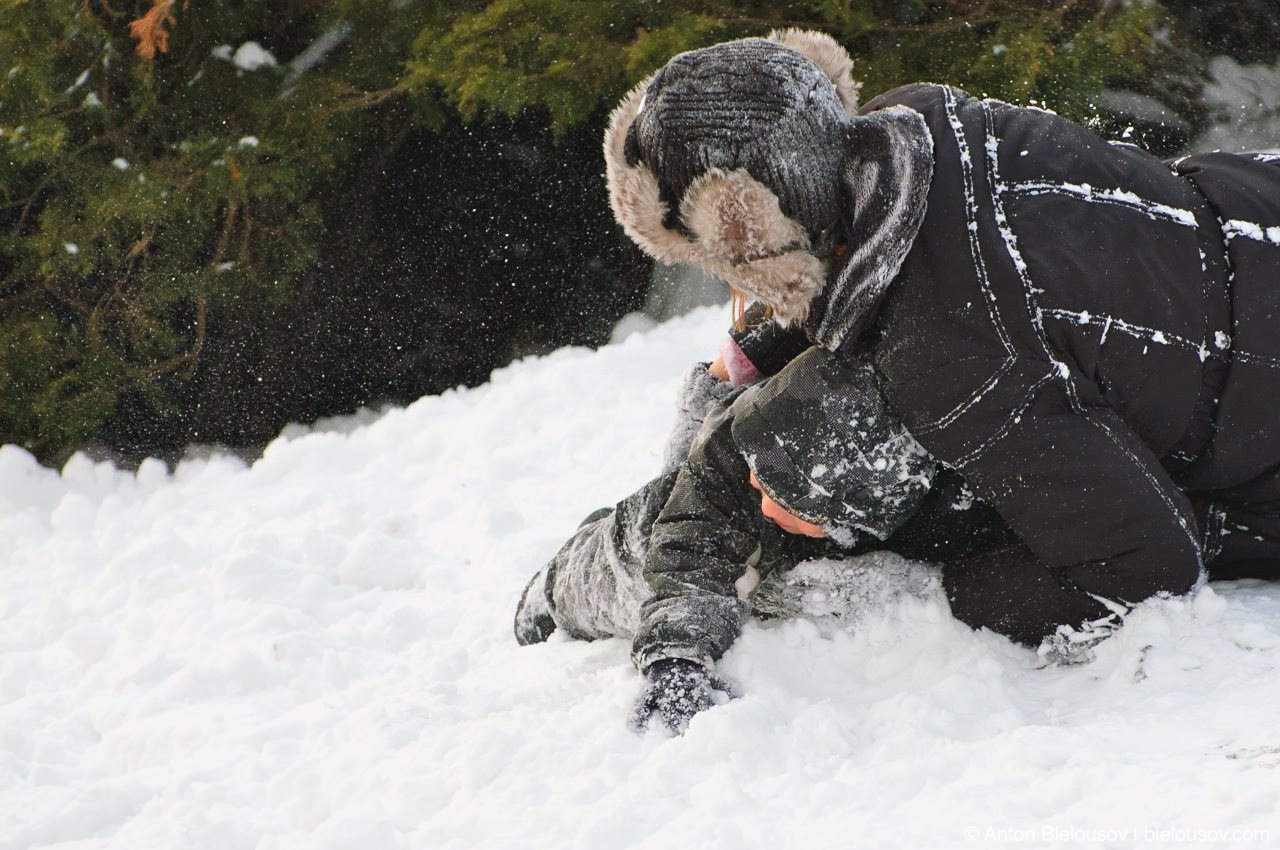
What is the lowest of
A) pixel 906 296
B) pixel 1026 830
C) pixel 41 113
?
pixel 41 113

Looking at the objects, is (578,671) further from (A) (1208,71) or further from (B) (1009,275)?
(A) (1208,71)

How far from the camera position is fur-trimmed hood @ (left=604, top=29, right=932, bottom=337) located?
170 centimetres

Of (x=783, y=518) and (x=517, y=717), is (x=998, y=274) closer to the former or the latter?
(x=783, y=518)

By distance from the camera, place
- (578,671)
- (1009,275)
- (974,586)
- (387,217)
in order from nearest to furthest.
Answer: (1009,275), (974,586), (578,671), (387,217)

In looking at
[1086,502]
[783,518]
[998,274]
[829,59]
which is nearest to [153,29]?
[829,59]

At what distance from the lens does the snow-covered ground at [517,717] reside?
1.60 m

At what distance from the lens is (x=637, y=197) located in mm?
1793

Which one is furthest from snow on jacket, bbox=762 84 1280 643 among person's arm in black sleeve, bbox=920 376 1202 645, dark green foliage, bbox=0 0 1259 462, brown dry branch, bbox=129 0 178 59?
brown dry branch, bbox=129 0 178 59

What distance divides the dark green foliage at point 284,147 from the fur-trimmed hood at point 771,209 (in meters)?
3.19

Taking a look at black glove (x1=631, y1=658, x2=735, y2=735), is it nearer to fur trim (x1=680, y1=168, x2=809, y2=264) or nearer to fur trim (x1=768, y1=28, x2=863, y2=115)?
fur trim (x1=680, y1=168, x2=809, y2=264)

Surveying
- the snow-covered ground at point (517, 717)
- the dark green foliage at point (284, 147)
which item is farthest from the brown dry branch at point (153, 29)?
the snow-covered ground at point (517, 717)

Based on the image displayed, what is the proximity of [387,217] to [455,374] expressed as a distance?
764 millimetres

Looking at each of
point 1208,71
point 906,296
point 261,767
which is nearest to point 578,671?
point 261,767

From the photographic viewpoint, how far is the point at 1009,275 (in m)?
1.73
